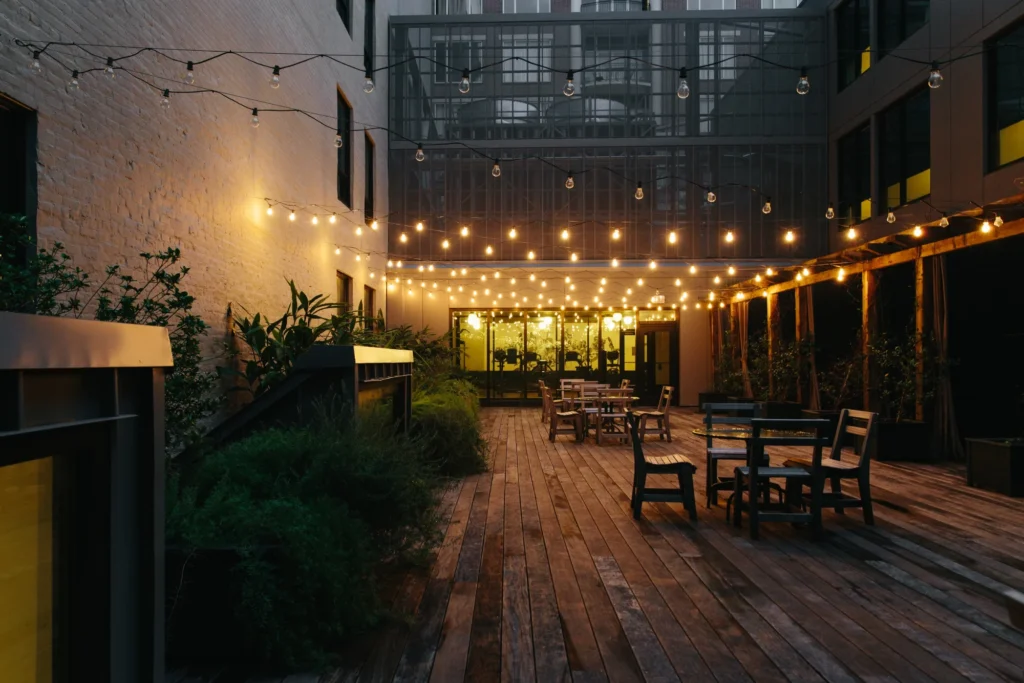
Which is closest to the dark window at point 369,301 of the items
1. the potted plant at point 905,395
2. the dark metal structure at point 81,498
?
the potted plant at point 905,395

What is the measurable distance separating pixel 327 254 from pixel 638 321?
9.79 meters

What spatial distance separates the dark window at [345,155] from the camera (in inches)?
516

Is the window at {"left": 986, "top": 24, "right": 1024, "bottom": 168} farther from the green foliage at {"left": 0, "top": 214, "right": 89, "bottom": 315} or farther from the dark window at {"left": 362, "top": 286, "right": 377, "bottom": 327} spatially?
the dark window at {"left": 362, "top": 286, "right": 377, "bottom": 327}

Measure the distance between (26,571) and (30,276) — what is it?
3.15 metres

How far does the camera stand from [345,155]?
44.2 feet

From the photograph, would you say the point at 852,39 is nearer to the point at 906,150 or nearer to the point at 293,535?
the point at 906,150

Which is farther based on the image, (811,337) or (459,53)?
(459,53)

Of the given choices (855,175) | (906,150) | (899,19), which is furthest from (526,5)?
(906,150)

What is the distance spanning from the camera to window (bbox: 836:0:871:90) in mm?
14391

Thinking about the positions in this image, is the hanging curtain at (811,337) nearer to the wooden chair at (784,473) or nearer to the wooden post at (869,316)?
the wooden post at (869,316)

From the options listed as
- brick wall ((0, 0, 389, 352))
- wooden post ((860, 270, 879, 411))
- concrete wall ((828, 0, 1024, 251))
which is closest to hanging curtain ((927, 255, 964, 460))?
wooden post ((860, 270, 879, 411))

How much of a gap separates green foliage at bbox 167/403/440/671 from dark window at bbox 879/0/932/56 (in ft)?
36.2

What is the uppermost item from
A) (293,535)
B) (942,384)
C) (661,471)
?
(942,384)

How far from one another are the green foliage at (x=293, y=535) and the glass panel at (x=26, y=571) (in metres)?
1.44
